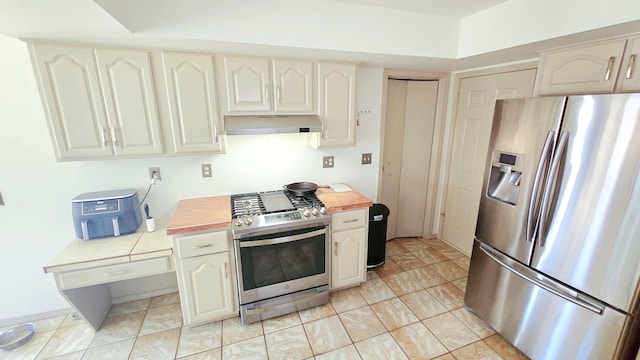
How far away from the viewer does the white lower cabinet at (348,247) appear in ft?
7.49

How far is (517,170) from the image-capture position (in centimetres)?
172

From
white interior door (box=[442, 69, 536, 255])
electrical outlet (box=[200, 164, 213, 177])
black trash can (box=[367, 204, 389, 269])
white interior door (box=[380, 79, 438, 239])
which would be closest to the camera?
electrical outlet (box=[200, 164, 213, 177])

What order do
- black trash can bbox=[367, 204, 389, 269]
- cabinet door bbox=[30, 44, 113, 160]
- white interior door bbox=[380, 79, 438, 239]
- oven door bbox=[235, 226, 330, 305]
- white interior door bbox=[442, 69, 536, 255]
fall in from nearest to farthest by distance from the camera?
1. cabinet door bbox=[30, 44, 113, 160]
2. oven door bbox=[235, 226, 330, 305]
3. white interior door bbox=[442, 69, 536, 255]
4. black trash can bbox=[367, 204, 389, 269]
5. white interior door bbox=[380, 79, 438, 239]

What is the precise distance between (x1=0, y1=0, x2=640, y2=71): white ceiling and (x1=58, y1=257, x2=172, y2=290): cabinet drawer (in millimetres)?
1450

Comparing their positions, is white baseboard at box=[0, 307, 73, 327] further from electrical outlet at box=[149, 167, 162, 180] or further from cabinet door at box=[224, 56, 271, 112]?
cabinet door at box=[224, 56, 271, 112]

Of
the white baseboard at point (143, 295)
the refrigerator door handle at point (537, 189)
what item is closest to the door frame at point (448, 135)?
the refrigerator door handle at point (537, 189)

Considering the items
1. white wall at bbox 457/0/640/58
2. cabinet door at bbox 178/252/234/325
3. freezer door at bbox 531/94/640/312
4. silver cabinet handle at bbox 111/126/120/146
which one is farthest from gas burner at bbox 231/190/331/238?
white wall at bbox 457/0/640/58

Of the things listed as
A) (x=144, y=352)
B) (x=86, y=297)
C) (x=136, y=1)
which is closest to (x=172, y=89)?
(x=136, y=1)

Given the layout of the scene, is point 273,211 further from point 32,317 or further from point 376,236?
point 32,317

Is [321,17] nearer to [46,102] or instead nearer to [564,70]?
[564,70]

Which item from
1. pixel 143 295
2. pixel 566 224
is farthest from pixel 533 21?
pixel 143 295

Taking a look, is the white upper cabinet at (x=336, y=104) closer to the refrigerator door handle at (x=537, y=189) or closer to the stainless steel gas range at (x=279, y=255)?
the stainless steel gas range at (x=279, y=255)

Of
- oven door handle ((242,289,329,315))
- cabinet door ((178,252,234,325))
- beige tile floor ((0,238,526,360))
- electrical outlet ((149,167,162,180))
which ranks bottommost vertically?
beige tile floor ((0,238,526,360))

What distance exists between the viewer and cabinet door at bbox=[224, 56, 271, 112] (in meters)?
2.02
